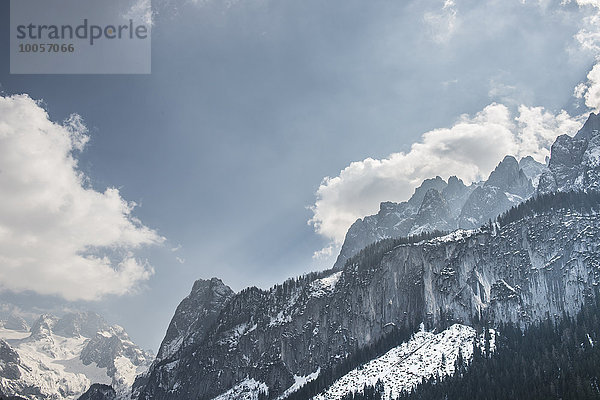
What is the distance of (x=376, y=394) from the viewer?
199125 mm

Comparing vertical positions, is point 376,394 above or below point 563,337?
below

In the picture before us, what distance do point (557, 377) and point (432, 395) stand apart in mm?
40530

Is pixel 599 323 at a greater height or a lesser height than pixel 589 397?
greater

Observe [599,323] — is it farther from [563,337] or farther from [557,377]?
[557,377]

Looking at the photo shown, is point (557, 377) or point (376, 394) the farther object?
point (376, 394)

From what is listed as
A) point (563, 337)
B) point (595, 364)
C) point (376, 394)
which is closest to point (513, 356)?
point (563, 337)

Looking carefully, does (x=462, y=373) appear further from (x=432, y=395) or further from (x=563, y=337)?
(x=563, y=337)

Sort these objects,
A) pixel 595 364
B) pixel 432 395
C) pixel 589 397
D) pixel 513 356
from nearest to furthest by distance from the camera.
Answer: pixel 589 397
pixel 595 364
pixel 432 395
pixel 513 356

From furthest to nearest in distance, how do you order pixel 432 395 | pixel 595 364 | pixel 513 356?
1. pixel 513 356
2. pixel 432 395
3. pixel 595 364

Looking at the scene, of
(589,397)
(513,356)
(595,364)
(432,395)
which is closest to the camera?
(589,397)

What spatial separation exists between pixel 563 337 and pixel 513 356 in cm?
2082

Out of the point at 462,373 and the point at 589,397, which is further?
the point at 462,373

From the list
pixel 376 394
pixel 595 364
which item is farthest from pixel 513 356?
pixel 376 394

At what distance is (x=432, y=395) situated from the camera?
7175 inches
